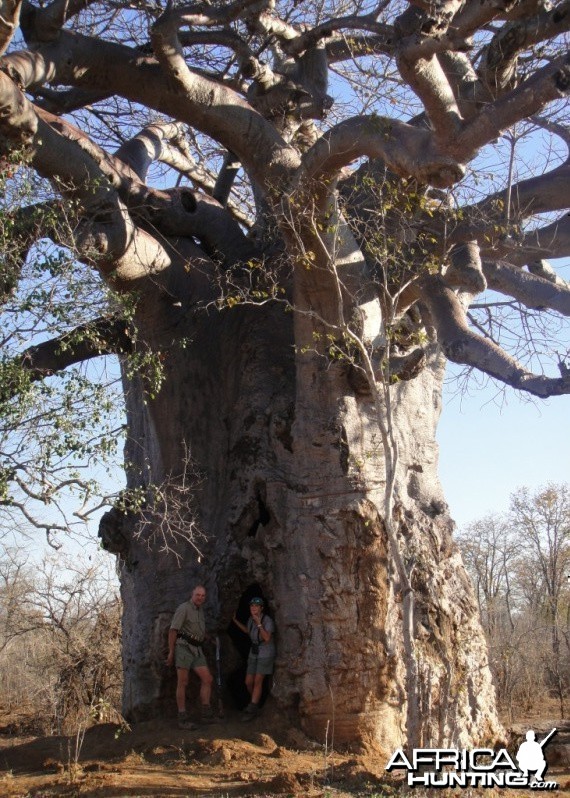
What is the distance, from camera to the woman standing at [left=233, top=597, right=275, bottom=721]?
5445 millimetres

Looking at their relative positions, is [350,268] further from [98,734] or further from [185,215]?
[98,734]

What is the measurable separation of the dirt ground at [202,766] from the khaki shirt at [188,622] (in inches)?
21.7

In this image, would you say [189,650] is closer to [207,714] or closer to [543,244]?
[207,714]

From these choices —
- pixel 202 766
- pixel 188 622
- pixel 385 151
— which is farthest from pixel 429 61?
pixel 202 766

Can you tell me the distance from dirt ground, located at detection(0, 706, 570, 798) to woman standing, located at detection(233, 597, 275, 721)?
0.36 ft

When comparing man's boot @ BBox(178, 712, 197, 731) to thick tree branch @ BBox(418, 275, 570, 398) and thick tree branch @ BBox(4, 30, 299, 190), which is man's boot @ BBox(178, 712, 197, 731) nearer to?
thick tree branch @ BBox(418, 275, 570, 398)

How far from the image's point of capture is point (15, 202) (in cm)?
488

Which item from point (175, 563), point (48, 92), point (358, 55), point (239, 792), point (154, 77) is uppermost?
point (358, 55)

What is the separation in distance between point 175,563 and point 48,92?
11.5ft

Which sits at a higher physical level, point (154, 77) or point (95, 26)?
point (95, 26)

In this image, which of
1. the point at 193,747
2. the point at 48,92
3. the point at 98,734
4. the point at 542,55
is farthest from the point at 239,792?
the point at 48,92

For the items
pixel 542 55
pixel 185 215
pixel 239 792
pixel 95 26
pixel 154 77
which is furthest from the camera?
pixel 95 26

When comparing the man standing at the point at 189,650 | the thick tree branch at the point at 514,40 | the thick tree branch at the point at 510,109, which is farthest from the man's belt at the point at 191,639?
the thick tree branch at the point at 514,40

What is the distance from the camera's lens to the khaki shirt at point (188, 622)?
5496mm
